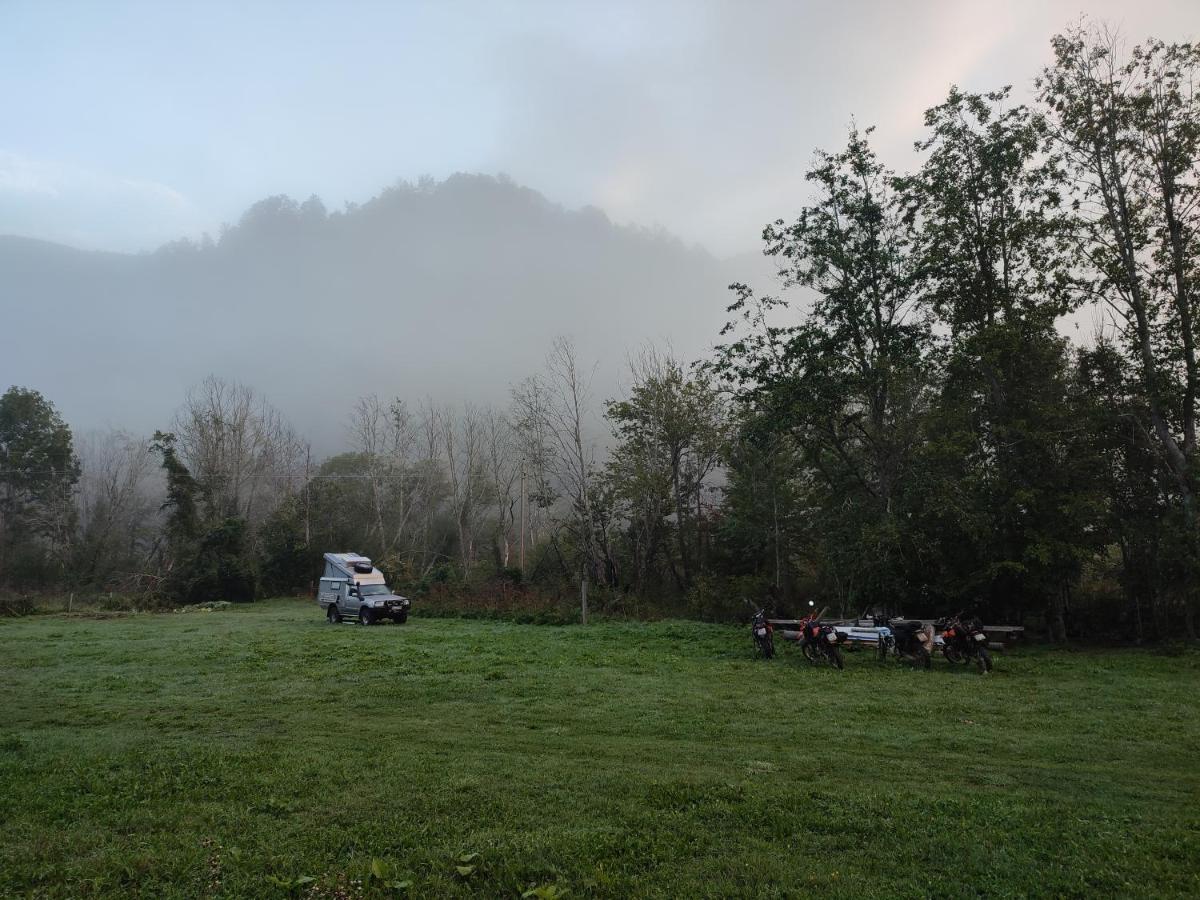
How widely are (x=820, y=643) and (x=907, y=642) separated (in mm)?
1841

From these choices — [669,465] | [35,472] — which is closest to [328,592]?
[669,465]

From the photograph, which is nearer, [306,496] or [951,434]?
[951,434]

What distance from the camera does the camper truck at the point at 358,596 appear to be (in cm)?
2588

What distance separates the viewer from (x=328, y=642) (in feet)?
61.5

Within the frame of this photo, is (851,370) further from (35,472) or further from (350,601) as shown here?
(35,472)

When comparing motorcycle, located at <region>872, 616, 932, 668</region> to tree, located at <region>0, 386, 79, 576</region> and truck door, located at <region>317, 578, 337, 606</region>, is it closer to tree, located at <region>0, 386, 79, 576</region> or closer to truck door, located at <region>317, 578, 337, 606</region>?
truck door, located at <region>317, 578, 337, 606</region>

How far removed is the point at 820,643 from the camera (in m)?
14.6

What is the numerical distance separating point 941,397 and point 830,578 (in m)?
8.43

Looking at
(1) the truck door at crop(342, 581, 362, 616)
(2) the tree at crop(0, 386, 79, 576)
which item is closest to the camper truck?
(1) the truck door at crop(342, 581, 362, 616)

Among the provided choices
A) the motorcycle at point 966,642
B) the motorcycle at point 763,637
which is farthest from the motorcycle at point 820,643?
the motorcycle at point 966,642

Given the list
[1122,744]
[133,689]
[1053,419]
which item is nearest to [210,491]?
[133,689]

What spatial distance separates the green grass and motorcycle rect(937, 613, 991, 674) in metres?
0.78

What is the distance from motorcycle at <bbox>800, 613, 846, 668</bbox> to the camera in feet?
47.3

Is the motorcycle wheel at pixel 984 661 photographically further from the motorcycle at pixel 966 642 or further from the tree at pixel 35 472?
the tree at pixel 35 472
